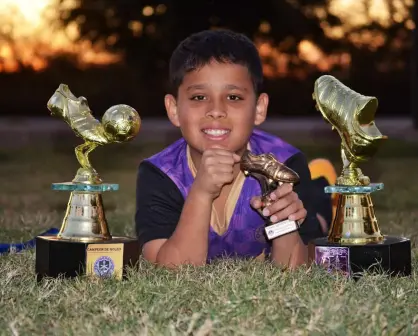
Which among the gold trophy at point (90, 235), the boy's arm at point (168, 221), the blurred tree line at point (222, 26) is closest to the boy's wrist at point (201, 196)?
the boy's arm at point (168, 221)

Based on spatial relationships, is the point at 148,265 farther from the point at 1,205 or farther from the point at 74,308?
the point at 1,205

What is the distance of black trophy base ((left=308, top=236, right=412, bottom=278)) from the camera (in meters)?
2.69

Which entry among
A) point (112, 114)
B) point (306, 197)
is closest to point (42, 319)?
point (112, 114)

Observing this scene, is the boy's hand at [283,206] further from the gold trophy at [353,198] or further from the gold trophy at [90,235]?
the gold trophy at [90,235]

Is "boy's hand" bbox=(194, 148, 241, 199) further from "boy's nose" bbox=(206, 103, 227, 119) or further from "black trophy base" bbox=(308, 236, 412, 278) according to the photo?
"black trophy base" bbox=(308, 236, 412, 278)

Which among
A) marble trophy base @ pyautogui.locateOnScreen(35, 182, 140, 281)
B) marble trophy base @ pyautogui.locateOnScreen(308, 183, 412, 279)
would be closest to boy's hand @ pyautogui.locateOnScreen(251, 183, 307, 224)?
marble trophy base @ pyautogui.locateOnScreen(308, 183, 412, 279)

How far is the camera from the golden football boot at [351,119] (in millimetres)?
2678

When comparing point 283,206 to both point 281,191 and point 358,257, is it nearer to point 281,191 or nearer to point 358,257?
point 281,191

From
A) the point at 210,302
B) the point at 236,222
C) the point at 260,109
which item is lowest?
the point at 210,302

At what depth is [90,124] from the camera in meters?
2.80

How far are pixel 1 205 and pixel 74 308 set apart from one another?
3.66 m

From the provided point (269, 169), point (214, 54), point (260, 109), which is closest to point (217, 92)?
point (214, 54)

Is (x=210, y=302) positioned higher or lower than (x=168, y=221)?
lower

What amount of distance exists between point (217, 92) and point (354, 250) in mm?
711
